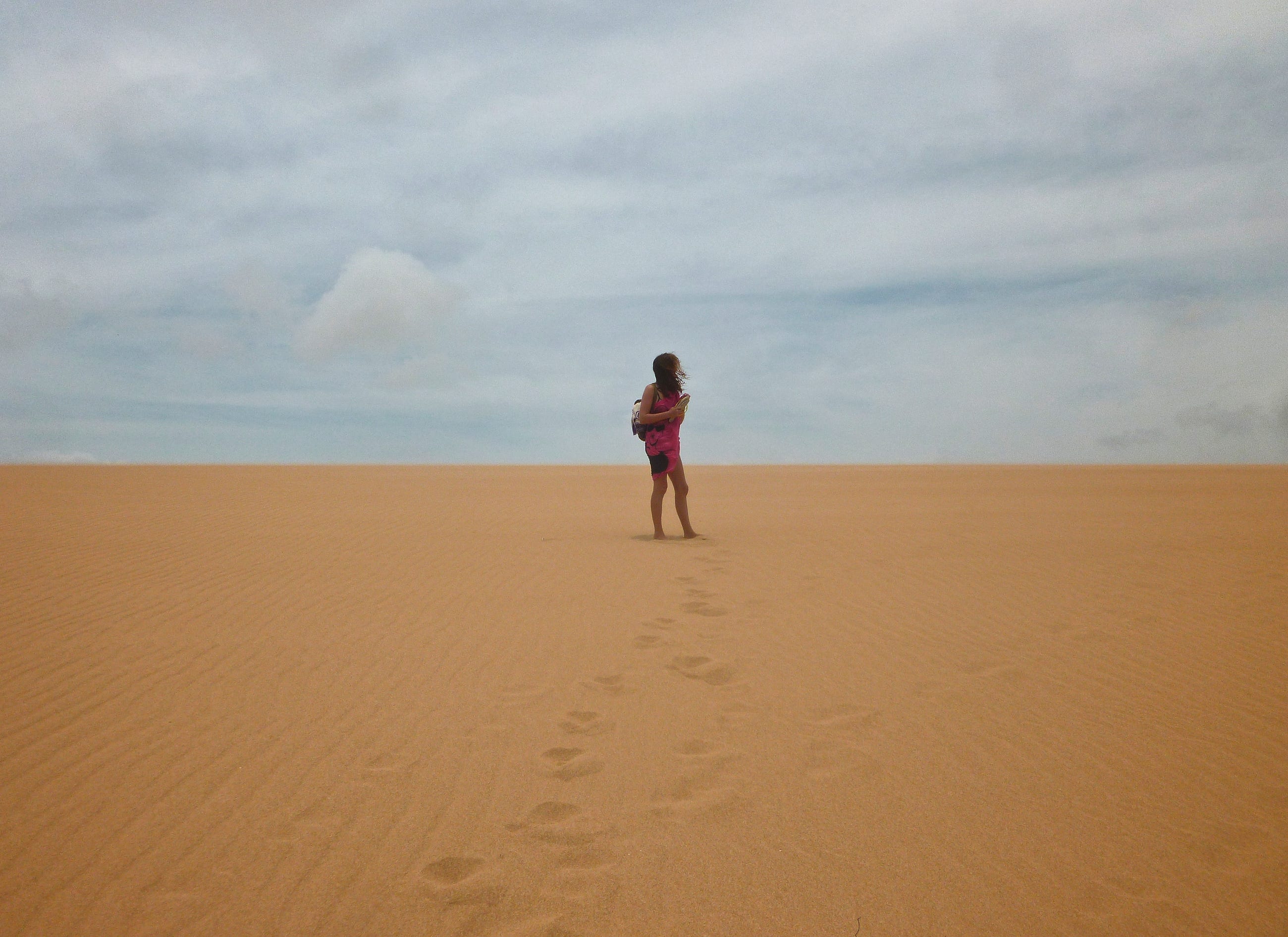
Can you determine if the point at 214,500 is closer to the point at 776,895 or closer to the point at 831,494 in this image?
the point at 831,494

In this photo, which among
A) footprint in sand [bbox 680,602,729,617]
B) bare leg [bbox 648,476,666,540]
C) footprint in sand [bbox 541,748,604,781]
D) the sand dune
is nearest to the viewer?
the sand dune

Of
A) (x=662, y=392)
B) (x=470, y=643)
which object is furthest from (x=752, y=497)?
(x=470, y=643)

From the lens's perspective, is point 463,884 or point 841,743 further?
point 841,743

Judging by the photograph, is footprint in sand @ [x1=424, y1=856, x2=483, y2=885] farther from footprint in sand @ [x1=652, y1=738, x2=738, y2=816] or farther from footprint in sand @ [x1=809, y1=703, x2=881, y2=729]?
footprint in sand @ [x1=809, y1=703, x2=881, y2=729]

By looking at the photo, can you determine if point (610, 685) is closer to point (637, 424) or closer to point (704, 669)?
point (704, 669)

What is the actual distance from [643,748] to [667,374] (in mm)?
5646

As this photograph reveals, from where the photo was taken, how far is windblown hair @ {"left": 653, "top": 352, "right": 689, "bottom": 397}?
27.5ft

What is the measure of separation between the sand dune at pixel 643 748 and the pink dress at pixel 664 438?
134 cm

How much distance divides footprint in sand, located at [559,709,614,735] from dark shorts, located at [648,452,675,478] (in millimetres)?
5017

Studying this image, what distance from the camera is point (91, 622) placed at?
215 inches

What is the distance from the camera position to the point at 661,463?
869 cm

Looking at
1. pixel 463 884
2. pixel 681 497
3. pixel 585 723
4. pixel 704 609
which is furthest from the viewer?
pixel 681 497

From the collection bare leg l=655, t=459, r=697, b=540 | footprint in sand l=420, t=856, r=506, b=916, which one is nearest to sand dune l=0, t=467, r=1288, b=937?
footprint in sand l=420, t=856, r=506, b=916

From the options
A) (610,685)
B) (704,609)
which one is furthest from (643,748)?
(704,609)
